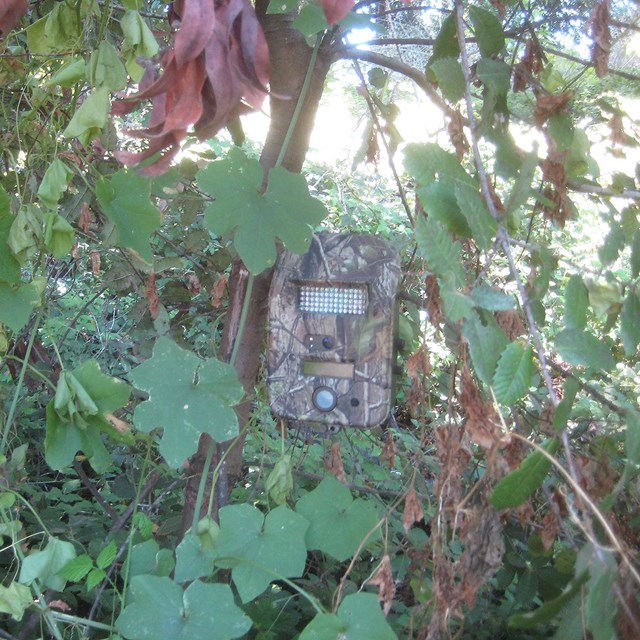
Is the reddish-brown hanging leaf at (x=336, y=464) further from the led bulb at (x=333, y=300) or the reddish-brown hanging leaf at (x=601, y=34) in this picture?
the reddish-brown hanging leaf at (x=601, y=34)

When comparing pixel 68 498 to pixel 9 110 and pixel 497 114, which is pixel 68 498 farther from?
pixel 497 114

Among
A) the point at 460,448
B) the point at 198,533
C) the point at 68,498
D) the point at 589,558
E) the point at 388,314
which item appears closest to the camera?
the point at 589,558

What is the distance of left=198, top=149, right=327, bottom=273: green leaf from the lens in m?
1.10

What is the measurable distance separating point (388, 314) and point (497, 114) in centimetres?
36

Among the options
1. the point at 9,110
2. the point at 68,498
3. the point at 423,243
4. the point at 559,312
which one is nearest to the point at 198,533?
the point at 423,243

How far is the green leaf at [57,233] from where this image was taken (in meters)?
1.05

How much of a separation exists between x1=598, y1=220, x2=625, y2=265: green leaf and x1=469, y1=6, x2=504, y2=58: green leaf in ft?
1.02

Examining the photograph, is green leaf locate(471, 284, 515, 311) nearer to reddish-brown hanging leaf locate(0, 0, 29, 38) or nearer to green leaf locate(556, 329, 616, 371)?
green leaf locate(556, 329, 616, 371)

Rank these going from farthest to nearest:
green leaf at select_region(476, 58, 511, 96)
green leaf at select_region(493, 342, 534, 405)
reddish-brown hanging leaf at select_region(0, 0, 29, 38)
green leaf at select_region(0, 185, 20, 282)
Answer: green leaf at select_region(0, 185, 20, 282), green leaf at select_region(476, 58, 511, 96), reddish-brown hanging leaf at select_region(0, 0, 29, 38), green leaf at select_region(493, 342, 534, 405)

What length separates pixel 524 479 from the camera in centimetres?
72

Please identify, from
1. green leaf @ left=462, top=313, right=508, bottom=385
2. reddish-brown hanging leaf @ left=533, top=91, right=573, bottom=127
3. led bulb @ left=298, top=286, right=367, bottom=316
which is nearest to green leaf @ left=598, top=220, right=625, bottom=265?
reddish-brown hanging leaf @ left=533, top=91, right=573, bottom=127

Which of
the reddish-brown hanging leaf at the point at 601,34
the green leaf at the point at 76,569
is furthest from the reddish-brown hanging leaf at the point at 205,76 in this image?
the green leaf at the point at 76,569

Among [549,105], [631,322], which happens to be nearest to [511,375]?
[631,322]

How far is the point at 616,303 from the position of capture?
965 mm
